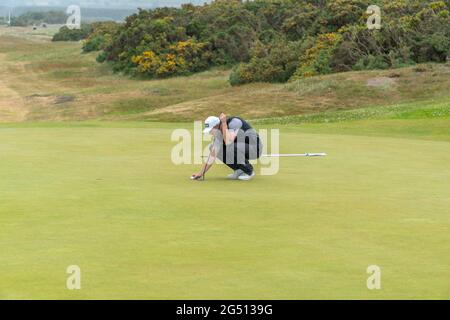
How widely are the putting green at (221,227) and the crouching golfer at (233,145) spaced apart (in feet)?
0.99

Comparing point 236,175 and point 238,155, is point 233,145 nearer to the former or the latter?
point 238,155

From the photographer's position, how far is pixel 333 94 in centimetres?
4219

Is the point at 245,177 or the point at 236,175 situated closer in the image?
the point at 245,177

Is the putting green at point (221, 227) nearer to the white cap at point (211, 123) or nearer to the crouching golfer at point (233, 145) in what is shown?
the crouching golfer at point (233, 145)

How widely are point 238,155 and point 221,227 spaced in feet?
17.6

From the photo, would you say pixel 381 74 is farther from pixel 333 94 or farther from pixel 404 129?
pixel 404 129

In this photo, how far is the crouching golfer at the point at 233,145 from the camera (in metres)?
16.5

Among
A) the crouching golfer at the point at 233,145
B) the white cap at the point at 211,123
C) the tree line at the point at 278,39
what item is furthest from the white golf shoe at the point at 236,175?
the tree line at the point at 278,39

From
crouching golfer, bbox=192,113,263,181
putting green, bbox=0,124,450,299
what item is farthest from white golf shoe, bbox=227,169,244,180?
putting green, bbox=0,124,450,299

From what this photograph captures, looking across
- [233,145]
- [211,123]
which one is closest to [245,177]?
[233,145]

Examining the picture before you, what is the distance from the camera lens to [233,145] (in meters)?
16.9

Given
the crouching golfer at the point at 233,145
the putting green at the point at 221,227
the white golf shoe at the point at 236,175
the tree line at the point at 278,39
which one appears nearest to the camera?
the putting green at the point at 221,227

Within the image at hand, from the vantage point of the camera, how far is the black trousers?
16797mm

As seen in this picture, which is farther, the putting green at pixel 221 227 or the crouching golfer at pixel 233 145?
the crouching golfer at pixel 233 145
